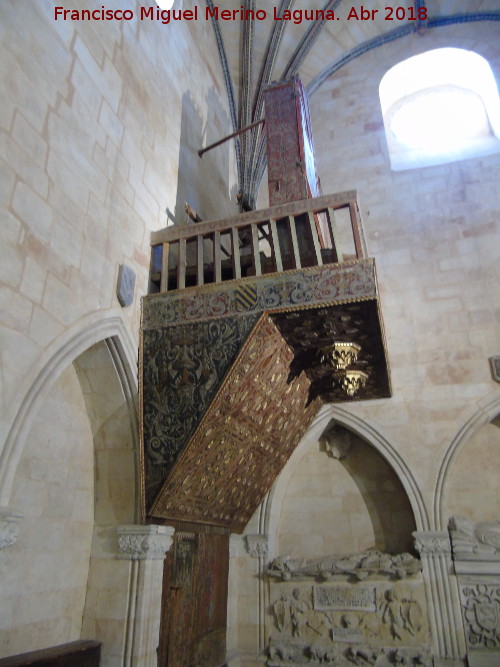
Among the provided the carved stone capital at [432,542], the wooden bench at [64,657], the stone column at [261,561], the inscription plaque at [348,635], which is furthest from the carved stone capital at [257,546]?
the wooden bench at [64,657]

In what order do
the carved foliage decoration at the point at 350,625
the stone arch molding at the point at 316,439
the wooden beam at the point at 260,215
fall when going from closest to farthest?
the wooden beam at the point at 260,215 → the carved foliage decoration at the point at 350,625 → the stone arch molding at the point at 316,439

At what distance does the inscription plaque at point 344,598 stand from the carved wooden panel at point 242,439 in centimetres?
126

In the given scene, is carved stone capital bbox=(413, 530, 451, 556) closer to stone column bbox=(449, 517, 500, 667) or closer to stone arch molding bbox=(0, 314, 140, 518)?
stone column bbox=(449, 517, 500, 667)

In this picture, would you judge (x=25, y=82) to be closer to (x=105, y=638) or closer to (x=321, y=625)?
(x=105, y=638)

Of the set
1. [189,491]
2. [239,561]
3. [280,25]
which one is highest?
[280,25]

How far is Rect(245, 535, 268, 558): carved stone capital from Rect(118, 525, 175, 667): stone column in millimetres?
2440

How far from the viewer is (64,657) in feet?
11.4

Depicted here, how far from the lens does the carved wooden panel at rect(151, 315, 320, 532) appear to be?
433 centimetres

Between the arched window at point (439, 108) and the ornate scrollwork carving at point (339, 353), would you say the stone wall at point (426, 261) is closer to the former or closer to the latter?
the arched window at point (439, 108)

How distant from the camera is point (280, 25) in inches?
341

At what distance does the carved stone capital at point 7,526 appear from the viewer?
284 cm

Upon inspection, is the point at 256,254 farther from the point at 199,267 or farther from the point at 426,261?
the point at 426,261

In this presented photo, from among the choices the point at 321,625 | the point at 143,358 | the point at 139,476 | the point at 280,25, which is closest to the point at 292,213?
the point at 143,358

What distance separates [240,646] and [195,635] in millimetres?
1454
